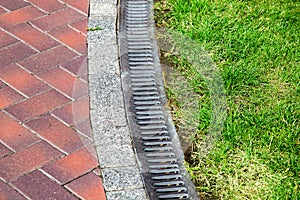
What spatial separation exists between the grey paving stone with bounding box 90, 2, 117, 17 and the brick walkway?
0.05 meters

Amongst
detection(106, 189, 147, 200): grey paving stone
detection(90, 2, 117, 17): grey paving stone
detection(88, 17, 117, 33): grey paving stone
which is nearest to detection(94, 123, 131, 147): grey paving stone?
detection(106, 189, 147, 200): grey paving stone

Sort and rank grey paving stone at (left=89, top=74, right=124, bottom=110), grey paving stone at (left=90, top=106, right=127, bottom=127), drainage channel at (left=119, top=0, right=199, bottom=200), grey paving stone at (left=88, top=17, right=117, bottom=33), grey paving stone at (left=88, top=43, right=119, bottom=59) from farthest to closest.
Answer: grey paving stone at (left=88, top=17, right=117, bottom=33)
grey paving stone at (left=88, top=43, right=119, bottom=59)
grey paving stone at (left=89, top=74, right=124, bottom=110)
grey paving stone at (left=90, top=106, right=127, bottom=127)
drainage channel at (left=119, top=0, right=199, bottom=200)

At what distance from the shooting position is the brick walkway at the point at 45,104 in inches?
130

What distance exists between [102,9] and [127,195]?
5.86ft

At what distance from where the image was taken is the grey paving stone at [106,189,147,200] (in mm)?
3227

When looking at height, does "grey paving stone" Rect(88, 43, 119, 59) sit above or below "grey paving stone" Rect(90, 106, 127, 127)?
above

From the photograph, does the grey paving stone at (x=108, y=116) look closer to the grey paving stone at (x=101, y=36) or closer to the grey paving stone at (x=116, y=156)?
the grey paving stone at (x=116, y=156)

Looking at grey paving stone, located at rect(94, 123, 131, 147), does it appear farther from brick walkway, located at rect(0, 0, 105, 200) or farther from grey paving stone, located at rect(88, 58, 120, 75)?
grey paving stone, located at rect(88, 58, 120, 75)

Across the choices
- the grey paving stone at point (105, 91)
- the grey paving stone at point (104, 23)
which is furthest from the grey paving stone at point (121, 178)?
the grey paving stone at point (104, 23)

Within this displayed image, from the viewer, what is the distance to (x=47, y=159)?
135 inches

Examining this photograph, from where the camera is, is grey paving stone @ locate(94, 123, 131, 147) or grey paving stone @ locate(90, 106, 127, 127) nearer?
grey paving stone @ locate(94, 123, 131, 147)

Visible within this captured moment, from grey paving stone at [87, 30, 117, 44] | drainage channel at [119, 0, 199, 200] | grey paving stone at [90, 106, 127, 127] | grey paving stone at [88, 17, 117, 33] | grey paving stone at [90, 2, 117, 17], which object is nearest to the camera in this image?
drainage channel at [119, 0, 199, 200]

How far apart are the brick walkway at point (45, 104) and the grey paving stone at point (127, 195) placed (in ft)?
0.19

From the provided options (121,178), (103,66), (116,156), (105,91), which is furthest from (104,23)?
(121,178)
